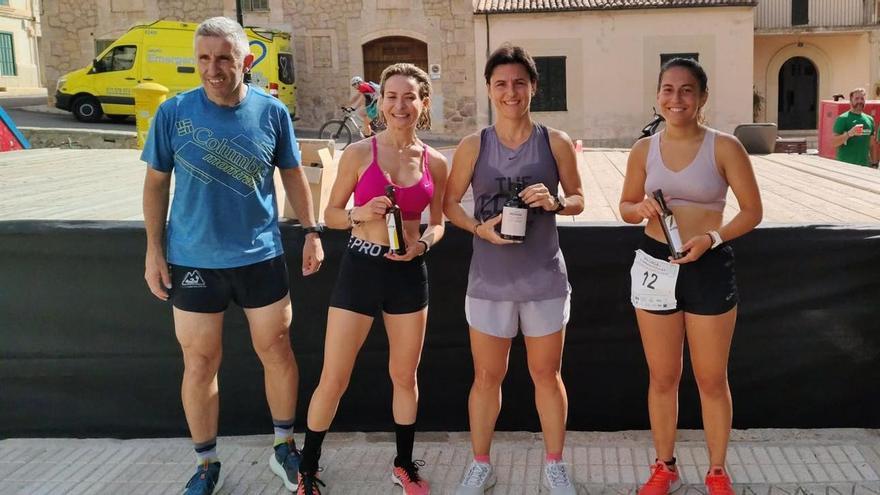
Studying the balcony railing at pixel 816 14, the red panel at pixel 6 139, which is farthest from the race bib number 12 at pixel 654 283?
the balcony railing at pixel 816 14

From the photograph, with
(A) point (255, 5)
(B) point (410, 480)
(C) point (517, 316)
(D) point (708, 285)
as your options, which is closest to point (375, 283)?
(C) point (517, 316)

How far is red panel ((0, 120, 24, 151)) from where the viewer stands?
10953 mm

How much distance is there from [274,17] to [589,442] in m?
21.9

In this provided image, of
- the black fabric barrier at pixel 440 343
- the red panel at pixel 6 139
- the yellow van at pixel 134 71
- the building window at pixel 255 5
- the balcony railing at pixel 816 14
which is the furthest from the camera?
the balcony railing at pixel 816 14

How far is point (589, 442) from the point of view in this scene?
3.80m

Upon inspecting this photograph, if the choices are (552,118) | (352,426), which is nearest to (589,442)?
(352,426)

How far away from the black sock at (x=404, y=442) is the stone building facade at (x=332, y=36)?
2016 cm

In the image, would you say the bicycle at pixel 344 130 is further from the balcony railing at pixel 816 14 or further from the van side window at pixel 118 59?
the balcony railing at pixel 816 14

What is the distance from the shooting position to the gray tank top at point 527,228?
2994 millimetres

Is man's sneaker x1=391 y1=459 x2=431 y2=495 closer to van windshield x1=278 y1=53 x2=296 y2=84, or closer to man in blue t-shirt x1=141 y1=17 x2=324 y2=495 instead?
man in blue t-shirt x1=141 y1=17 x2=324 y2=495

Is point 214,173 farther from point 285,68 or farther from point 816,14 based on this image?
point 816,14

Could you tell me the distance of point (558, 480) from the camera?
318cm

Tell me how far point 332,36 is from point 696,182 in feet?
71.0

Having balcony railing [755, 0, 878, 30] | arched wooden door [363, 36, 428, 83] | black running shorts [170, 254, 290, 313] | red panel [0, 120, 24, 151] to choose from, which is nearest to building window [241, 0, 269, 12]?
arched wooden door [363, 36, 428, 83]
